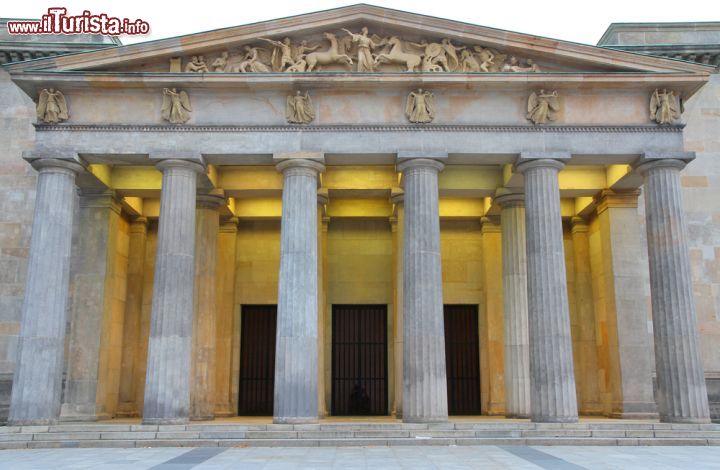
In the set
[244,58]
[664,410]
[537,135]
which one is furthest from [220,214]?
[664,410]

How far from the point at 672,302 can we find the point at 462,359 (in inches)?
482

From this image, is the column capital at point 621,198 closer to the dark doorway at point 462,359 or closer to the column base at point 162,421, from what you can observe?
the dark doorway at point 462,359

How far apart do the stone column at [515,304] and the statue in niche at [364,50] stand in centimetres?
865

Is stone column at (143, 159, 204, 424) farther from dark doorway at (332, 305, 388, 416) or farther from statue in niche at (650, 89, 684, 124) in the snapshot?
statue in niche at (650, 89, 684, 124)

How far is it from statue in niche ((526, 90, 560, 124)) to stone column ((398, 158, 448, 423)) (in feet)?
13.7

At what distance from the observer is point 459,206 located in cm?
3556

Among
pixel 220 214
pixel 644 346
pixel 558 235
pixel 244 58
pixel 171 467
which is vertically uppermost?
pixel 244 58

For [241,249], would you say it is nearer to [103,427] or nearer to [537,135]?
[103,427]

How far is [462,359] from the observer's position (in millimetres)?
36000

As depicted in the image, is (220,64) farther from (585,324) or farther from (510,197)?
(585,324)

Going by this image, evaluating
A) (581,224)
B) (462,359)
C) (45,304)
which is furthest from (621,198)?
(45,304)

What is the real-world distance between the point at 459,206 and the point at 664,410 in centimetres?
1393

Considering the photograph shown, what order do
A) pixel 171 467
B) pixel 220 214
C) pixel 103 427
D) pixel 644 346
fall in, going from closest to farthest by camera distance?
pixel 171 467, pixel 103 427, pixel 644 346, pixel 220 214

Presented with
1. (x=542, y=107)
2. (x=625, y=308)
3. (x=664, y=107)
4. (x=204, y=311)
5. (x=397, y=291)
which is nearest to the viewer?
(x=542, y=107)
